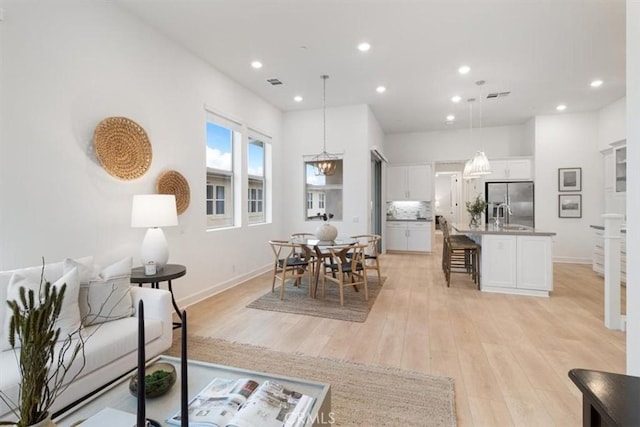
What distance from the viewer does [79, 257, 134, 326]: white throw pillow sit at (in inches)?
88.7

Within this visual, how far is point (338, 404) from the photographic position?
80.2 inches

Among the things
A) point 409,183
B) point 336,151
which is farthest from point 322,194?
point 409,183

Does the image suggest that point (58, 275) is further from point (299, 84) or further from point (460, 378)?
point (299, 84)

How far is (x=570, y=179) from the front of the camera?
22.5ft

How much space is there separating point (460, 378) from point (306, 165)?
495 centimetres

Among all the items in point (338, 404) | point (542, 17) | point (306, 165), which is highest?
point (542, 17)

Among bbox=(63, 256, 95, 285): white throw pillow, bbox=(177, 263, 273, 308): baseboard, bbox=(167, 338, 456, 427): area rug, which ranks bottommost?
bbox=(167, 338, 456, 427): area rug

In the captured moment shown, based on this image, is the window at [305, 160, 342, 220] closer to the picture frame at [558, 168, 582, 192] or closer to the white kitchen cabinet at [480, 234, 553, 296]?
the white kitchen cabinet at [480, 234, 553, 296]

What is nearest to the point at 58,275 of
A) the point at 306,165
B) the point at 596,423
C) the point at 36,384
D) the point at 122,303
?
the point at 122,303

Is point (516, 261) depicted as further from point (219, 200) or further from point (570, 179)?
point (219, 200)

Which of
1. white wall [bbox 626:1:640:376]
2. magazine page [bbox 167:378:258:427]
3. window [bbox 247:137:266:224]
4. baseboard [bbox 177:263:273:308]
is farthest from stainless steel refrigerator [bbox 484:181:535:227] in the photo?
magazine page [bbox 167:378:258:427]

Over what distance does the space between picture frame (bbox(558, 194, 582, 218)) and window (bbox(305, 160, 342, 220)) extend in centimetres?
499

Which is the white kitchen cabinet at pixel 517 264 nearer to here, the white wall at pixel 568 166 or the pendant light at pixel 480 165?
the pendant light at pixel 480 165

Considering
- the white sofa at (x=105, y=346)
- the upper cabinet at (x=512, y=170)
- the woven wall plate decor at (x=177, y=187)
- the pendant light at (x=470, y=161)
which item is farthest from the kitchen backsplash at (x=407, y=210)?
the white sofa at (x=105, y=346)
